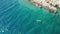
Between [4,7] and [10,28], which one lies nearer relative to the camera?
[10,28]

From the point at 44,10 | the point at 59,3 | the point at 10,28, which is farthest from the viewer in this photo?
the point at 59,3

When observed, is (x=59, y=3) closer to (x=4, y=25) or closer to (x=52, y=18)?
(x=52, y=18)

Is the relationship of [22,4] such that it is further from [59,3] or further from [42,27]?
[42,27]

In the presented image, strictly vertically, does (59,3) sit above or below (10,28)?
above

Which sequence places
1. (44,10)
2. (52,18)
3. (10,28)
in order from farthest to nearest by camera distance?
1. (44,10)
2. (52,18)
3. (10,28)

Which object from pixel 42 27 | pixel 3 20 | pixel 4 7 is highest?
pixel 4 7

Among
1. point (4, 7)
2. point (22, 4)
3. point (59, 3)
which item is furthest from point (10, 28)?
point (59, 3)
